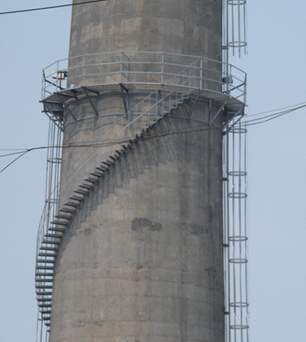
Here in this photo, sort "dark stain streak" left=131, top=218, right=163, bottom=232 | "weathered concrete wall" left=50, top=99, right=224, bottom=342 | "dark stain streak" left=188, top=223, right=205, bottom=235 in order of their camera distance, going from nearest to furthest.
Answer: "weathered concrete wall" left=50, top=99, right=224, bottom=342
"dark stain streak" left=131, top=218, right=163, bottom=232
"dark stain streak" left=188, top=223, right=205, bottom=235

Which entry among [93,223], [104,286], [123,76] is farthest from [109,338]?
[123,76]

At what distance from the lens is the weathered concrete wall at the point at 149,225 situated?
3784 centimetres

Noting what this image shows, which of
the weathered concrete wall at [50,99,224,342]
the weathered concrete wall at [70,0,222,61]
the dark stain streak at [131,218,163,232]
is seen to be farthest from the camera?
the weathered concrete wall at [70,0,222,61]

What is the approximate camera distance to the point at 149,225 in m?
38.5

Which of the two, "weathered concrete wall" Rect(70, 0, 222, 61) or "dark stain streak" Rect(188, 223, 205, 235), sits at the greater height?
"weathered concrete wall" Rect(70, 0, 222, 61)

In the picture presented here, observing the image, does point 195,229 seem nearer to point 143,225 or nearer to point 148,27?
point 143,225

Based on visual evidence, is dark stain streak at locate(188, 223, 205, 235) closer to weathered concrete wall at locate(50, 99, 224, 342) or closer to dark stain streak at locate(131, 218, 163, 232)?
weathered concrete wall at locate(50, 99, 224, 342)

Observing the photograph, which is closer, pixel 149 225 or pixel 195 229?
pixel 149 225

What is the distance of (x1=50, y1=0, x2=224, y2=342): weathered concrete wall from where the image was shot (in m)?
37.8

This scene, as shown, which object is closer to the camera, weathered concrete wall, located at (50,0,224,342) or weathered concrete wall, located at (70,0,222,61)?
weathered concrete wall, located at (50,0,224,342)

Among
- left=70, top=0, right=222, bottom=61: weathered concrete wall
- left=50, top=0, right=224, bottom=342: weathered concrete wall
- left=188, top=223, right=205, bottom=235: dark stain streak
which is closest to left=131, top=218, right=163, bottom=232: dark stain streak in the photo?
left=50, top=0, right=224, bottom=342: weathered concrete wall

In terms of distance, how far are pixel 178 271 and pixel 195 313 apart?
1.90 m

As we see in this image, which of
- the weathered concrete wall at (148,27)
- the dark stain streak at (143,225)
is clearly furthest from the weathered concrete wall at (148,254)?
the weathered concrete wall at (148,27)

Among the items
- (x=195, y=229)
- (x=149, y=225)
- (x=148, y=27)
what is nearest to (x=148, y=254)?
(x=149, y=225)
